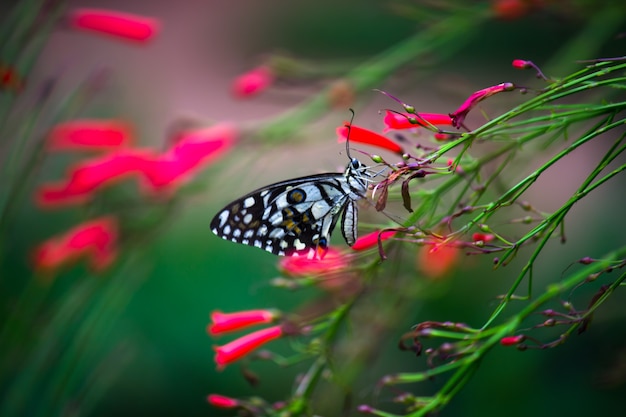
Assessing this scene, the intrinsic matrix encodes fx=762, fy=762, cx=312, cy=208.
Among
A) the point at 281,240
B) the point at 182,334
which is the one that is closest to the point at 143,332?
the point at 182,334

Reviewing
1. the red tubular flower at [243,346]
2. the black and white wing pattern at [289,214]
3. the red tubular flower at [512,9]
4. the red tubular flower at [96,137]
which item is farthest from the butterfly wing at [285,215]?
the red tubular flower at [96,137]

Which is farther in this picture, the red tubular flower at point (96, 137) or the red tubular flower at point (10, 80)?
the red tubular flower at point (96, 137)

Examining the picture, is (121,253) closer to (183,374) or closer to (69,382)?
(69,382)

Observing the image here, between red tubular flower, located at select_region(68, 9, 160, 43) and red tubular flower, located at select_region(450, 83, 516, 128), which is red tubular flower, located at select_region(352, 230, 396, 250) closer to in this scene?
red tubular flower, located at select_region(450, 83, 516, 128)

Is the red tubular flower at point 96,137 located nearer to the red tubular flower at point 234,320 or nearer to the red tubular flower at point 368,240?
the red tubular flower at point 234,320

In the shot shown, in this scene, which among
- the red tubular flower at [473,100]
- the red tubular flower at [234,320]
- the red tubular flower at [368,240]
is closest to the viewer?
the red tubular flower at [473,100]

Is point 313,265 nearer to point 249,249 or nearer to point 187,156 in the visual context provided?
point 187,156

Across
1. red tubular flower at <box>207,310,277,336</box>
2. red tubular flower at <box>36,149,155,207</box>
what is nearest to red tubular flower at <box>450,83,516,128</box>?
red tubular flower at <box>207,310,277,336</box>
